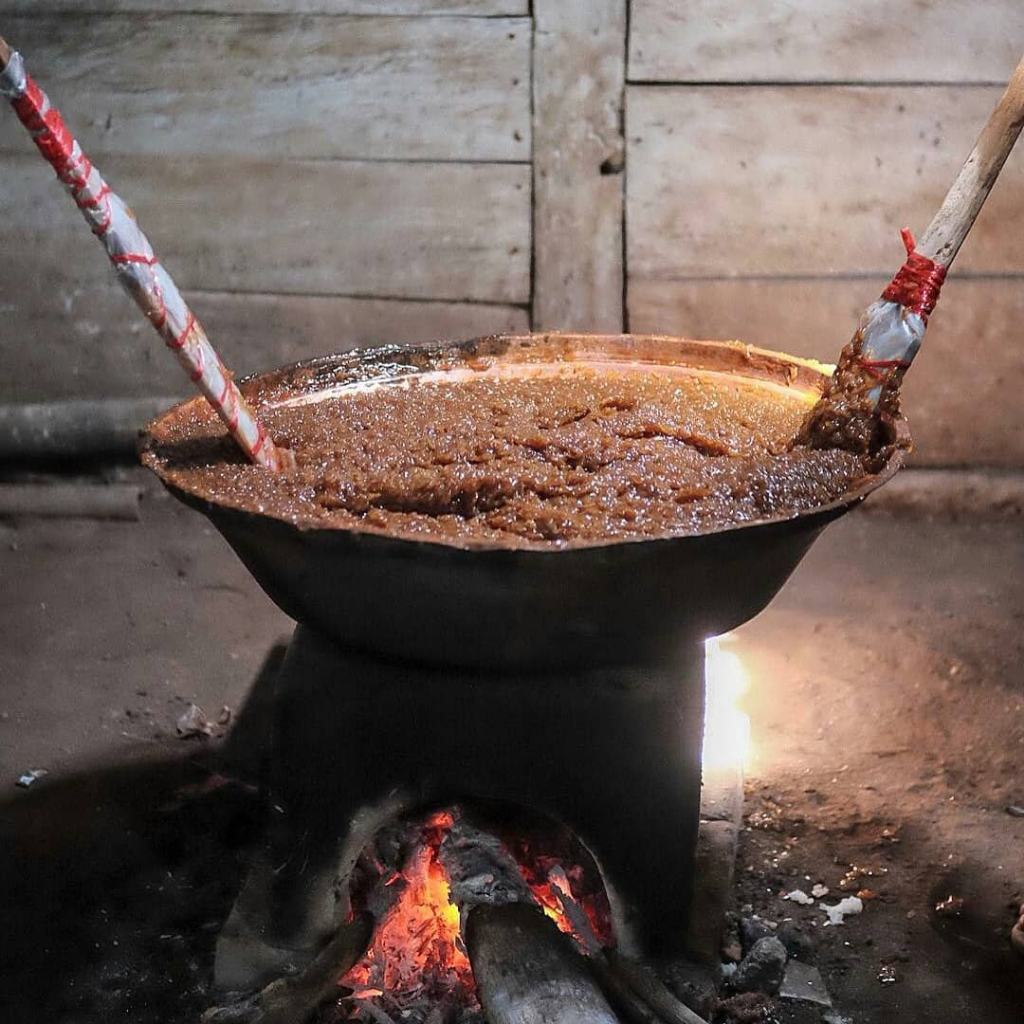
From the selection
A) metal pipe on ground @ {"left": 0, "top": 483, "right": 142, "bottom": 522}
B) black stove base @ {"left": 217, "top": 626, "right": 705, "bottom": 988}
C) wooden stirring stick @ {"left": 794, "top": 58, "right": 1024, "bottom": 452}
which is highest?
metal pipe on ground @ {"left": 0, "top": 483, "right": 142, "bottom": 522}

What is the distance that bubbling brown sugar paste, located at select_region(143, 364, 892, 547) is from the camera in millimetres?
1509

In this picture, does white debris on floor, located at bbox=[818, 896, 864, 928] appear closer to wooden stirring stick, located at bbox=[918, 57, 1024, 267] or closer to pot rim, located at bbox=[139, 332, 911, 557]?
pot rim, located at bbox=[139, 332, 911, 557]

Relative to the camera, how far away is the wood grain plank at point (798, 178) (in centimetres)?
357

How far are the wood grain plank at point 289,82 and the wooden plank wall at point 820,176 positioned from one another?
0.47 metres

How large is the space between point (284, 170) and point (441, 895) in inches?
102

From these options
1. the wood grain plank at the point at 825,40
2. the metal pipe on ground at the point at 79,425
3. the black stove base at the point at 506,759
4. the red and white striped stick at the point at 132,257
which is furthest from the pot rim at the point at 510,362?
the metal pipe on ground at the point at 79,425

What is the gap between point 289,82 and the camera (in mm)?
3619

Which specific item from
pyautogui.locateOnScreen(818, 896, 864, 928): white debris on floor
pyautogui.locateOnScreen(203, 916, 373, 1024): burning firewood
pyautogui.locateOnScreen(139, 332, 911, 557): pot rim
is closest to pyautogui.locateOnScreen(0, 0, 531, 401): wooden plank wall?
pyautogui.locateOnScreen(139, 332, 911, 557): pot rim

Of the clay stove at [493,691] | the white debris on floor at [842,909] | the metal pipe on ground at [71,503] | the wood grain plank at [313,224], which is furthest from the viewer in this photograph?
the metal pipe on ground at [71,503]

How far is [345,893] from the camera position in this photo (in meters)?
1.89

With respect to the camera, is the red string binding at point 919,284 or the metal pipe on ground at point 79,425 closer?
the red string binding at point 919,284

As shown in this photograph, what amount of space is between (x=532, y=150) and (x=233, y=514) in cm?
252

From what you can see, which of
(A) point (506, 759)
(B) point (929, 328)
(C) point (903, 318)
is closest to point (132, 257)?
(A) point (506, 759)

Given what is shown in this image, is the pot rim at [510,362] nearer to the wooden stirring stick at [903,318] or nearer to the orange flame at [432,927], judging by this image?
the wooden stirring stick at [903,318]
